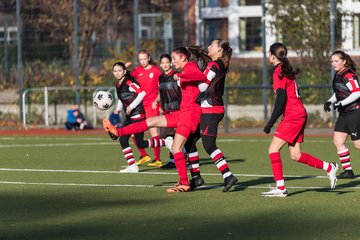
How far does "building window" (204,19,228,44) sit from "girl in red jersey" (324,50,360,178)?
16.6 m

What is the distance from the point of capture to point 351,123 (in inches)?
630

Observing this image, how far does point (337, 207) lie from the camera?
483 inches

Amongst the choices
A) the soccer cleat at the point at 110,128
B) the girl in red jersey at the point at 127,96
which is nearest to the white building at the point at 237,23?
the girl in red jersey at the point at 127,96

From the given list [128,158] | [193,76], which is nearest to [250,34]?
[128,158]

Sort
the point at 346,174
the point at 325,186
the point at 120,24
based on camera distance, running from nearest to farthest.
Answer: the point at 325,186, the point at 346,174, the point at 120,24

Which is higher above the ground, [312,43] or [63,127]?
[312,43]

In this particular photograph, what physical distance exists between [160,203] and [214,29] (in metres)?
22.9

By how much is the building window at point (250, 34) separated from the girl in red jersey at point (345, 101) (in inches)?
812

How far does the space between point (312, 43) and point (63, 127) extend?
7.26m

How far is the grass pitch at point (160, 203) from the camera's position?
1055cm

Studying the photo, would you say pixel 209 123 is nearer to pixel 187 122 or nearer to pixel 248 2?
pixel 187 122

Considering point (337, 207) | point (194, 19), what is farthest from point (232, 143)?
point (194, 19)

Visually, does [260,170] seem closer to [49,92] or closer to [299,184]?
[299,184]

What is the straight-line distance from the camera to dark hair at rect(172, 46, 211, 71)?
14078mm
